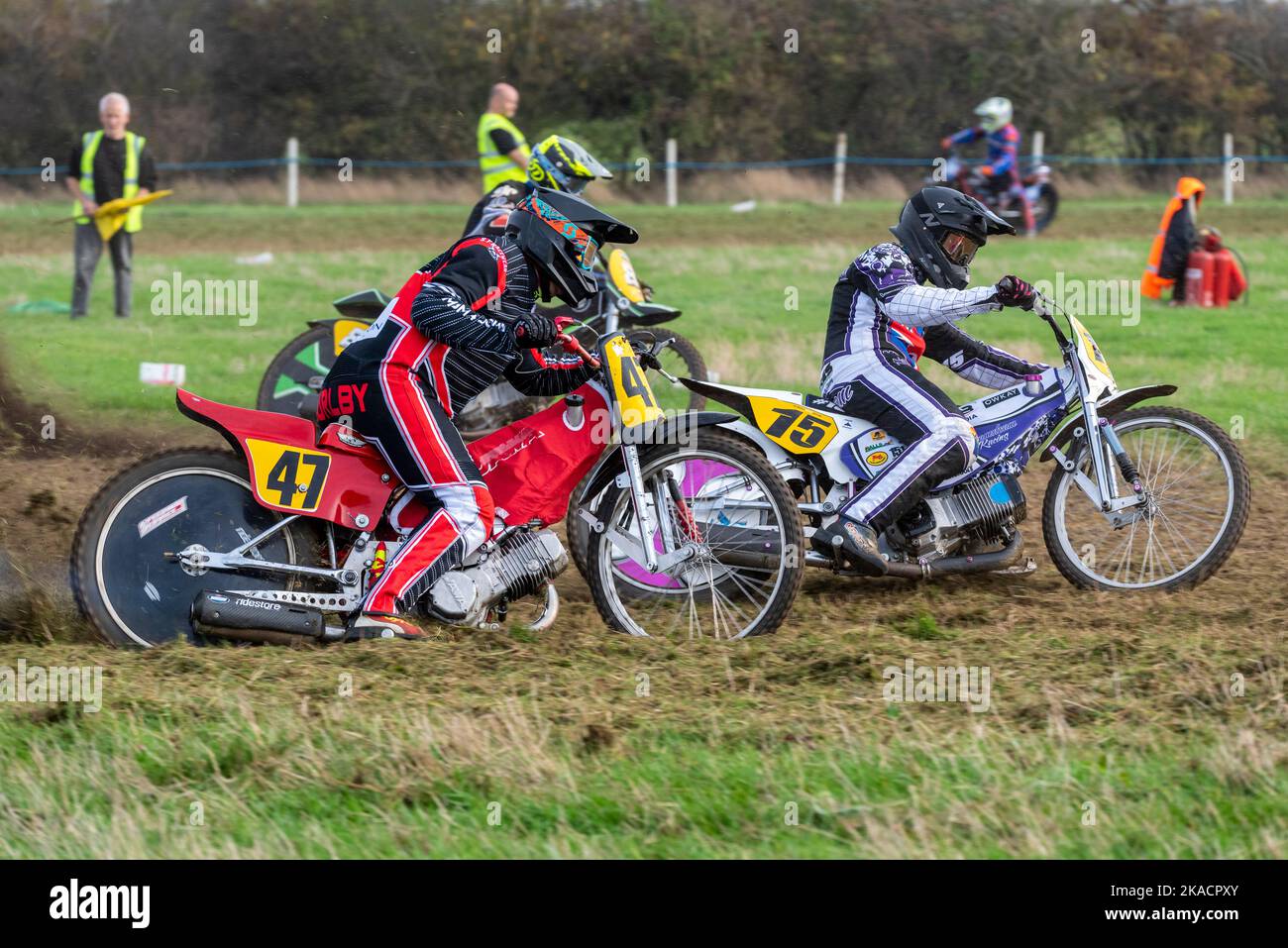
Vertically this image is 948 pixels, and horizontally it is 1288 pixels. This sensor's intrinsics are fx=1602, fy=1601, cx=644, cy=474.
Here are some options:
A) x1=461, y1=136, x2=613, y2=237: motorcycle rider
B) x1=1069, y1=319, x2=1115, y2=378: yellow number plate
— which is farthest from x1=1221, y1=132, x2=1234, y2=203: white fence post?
x1=1069, y1=319, x2=1115, y2=378: yellow number plate

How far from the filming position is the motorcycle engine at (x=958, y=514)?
7.37 meters

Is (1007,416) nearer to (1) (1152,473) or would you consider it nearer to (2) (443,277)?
(1) (1152,473)

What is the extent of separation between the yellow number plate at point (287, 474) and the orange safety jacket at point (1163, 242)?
1152cm

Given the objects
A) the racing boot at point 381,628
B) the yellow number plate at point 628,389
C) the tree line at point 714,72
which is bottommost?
the racing boot at point 381,628

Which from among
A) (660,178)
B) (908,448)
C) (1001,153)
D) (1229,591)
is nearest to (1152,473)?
(1229,591)

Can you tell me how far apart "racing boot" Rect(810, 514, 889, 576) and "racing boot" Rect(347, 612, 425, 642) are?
6.22 feet

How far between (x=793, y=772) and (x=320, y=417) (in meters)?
2.71

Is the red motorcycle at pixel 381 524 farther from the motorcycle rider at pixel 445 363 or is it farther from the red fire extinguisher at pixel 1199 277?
the red fire extinguisher at pixel 1199 277

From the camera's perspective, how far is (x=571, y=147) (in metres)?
9.44

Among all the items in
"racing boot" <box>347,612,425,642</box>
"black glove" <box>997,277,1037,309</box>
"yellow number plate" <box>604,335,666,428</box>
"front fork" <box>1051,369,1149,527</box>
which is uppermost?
"black glove" <box>997,277,1037,309</box>

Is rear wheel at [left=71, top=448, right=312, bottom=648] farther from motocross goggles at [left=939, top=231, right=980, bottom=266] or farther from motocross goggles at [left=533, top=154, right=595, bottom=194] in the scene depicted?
motocross goggles at [left=533, top=154, right=595, bottom=194]

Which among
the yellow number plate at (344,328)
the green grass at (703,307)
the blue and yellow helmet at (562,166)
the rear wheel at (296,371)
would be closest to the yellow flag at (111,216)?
the green grass at (703,307)

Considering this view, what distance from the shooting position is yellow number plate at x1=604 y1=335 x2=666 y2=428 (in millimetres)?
6461
